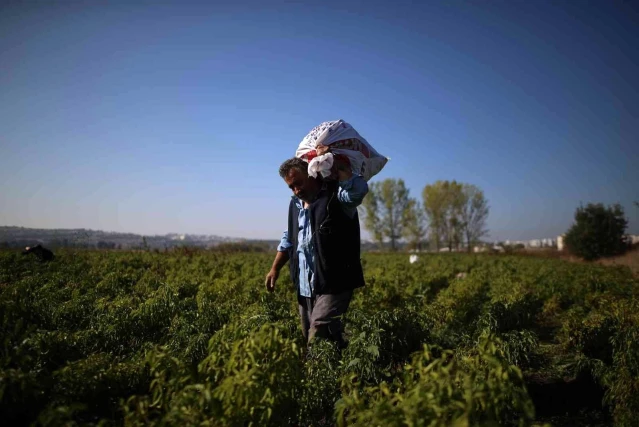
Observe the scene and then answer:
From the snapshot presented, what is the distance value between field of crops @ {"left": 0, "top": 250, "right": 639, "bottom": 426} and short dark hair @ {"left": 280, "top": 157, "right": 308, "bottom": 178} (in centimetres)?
134

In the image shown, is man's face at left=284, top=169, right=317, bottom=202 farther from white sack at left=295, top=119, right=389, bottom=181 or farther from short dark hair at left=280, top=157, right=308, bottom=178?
white sack at left=295, top=119, right=389, bottom=181

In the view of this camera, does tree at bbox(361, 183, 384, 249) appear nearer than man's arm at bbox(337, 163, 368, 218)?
No

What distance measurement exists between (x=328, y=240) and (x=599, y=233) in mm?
36536

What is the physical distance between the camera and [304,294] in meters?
3.17

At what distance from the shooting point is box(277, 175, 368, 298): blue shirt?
2.64m

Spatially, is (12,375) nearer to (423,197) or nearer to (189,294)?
(189,294)

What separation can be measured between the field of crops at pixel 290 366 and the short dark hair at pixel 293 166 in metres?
1.34

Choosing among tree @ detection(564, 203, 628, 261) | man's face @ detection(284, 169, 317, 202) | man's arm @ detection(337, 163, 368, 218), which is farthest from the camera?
tree @ detection(564, 203, 628, 261)

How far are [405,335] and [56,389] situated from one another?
98.7 inches

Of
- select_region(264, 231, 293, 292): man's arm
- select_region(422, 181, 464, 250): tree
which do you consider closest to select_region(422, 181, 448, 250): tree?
select_region(422, 181, 464, 250): tree

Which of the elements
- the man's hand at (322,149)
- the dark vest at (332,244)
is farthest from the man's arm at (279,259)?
the man's hand at (322,149)

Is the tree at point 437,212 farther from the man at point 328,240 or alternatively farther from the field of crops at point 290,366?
the man at point 328,240

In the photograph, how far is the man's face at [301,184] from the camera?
3008mm

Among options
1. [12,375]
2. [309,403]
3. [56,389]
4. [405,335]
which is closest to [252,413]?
[309,403]
